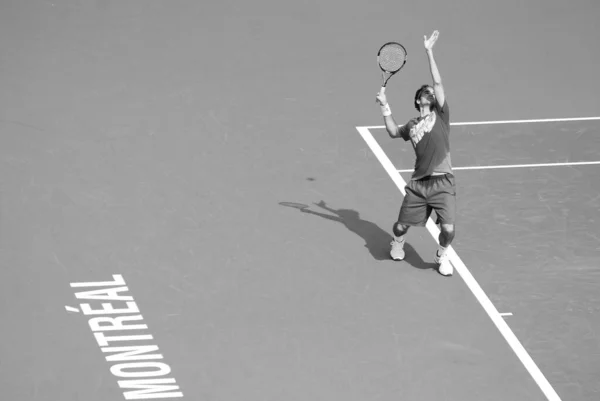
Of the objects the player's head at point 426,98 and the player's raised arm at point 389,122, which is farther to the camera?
the player's head at point 426,98

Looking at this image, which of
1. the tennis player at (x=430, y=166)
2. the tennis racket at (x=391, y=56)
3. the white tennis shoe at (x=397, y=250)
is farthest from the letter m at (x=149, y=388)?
the tennis racket at (x=391, y=56)

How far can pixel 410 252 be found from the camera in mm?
12234

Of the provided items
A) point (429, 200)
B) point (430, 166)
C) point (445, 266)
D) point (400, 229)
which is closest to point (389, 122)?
point (430, 166)

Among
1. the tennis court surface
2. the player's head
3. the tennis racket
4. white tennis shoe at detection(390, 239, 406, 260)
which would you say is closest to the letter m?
the tennis court surface

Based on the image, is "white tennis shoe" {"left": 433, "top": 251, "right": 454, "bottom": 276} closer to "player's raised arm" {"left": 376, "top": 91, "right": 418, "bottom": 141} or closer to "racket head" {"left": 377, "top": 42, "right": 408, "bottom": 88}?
"player's raised arm" {"left": 376, "top": 91, "right": 418, "bottom": 141}

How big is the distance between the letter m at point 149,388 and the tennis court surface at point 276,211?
0.02 m

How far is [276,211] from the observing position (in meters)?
12.9

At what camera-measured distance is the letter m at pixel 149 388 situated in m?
9.70

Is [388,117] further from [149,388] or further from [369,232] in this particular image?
[149,388]

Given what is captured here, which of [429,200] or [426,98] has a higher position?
[426,98]

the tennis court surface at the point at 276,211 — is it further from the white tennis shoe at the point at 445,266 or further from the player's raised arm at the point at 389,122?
the player's raised arm at the point at 389,122

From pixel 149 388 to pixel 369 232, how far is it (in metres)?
3.67

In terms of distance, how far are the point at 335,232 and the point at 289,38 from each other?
20.2 ft

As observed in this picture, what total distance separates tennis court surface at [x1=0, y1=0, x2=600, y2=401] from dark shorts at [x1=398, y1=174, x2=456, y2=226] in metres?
0.56
